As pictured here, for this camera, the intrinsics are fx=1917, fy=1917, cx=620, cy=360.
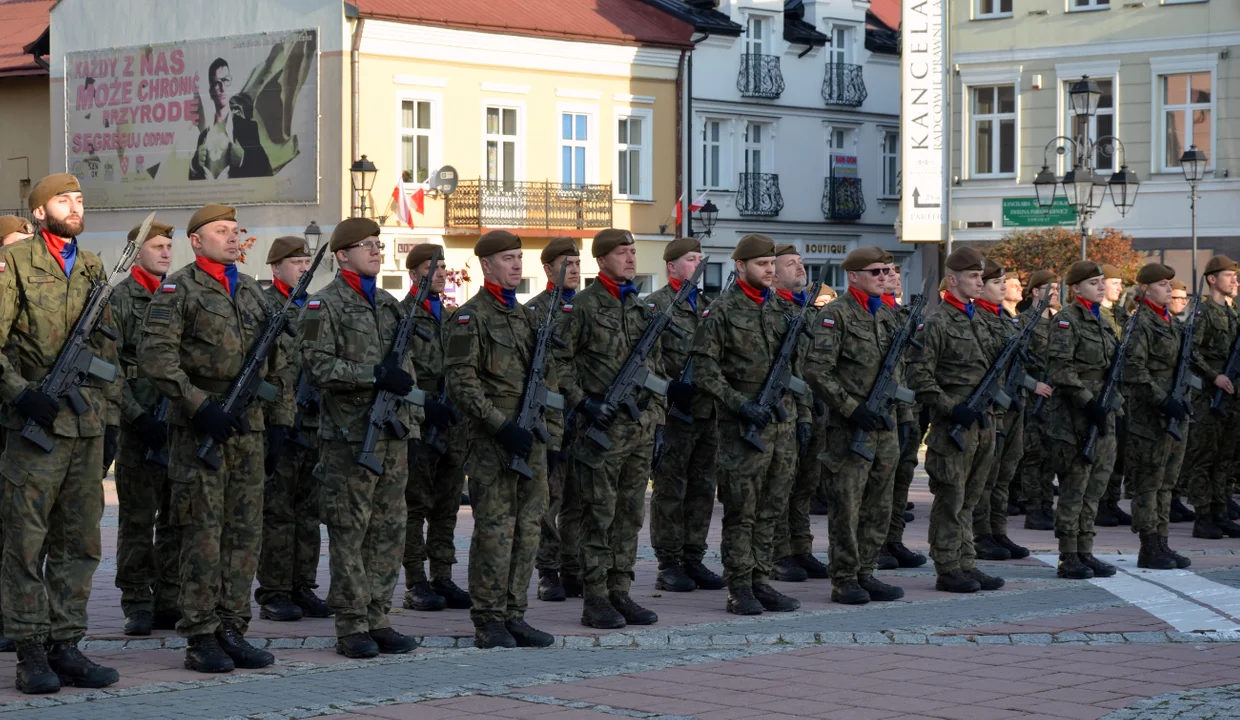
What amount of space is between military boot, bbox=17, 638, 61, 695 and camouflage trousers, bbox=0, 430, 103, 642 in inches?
2.0

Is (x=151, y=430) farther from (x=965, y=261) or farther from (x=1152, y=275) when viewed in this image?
(x=1152, y=275)

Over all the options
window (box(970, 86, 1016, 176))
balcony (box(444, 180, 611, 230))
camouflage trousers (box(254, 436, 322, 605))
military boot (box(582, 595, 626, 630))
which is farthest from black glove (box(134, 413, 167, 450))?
window (box(970, 86, 1016, 176))

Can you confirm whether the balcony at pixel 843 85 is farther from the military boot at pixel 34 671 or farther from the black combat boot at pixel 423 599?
the military boot at pixel 34 671

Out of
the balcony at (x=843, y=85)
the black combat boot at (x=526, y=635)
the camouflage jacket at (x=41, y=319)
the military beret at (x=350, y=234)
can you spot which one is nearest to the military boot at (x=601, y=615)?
the black combat boot at (x=526, y=635)

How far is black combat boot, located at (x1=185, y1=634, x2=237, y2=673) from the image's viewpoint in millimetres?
8742

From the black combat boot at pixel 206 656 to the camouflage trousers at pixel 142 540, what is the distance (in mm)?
1227

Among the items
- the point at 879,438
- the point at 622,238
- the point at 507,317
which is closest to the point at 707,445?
the point at 879,438

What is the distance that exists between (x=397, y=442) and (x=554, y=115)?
32578mm

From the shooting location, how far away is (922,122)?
39094mm

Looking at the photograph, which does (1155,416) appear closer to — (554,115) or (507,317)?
(507,317)

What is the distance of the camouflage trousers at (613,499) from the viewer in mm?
10094

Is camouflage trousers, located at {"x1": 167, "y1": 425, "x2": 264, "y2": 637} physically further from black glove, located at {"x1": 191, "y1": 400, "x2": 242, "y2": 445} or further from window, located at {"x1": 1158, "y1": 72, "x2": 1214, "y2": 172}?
window, located at {"x1": 1158, "y1": 72, "x2": 1214, "y2": 172}

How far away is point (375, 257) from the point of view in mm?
9500

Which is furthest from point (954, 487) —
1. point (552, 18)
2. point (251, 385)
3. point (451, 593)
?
point (552, 18)
